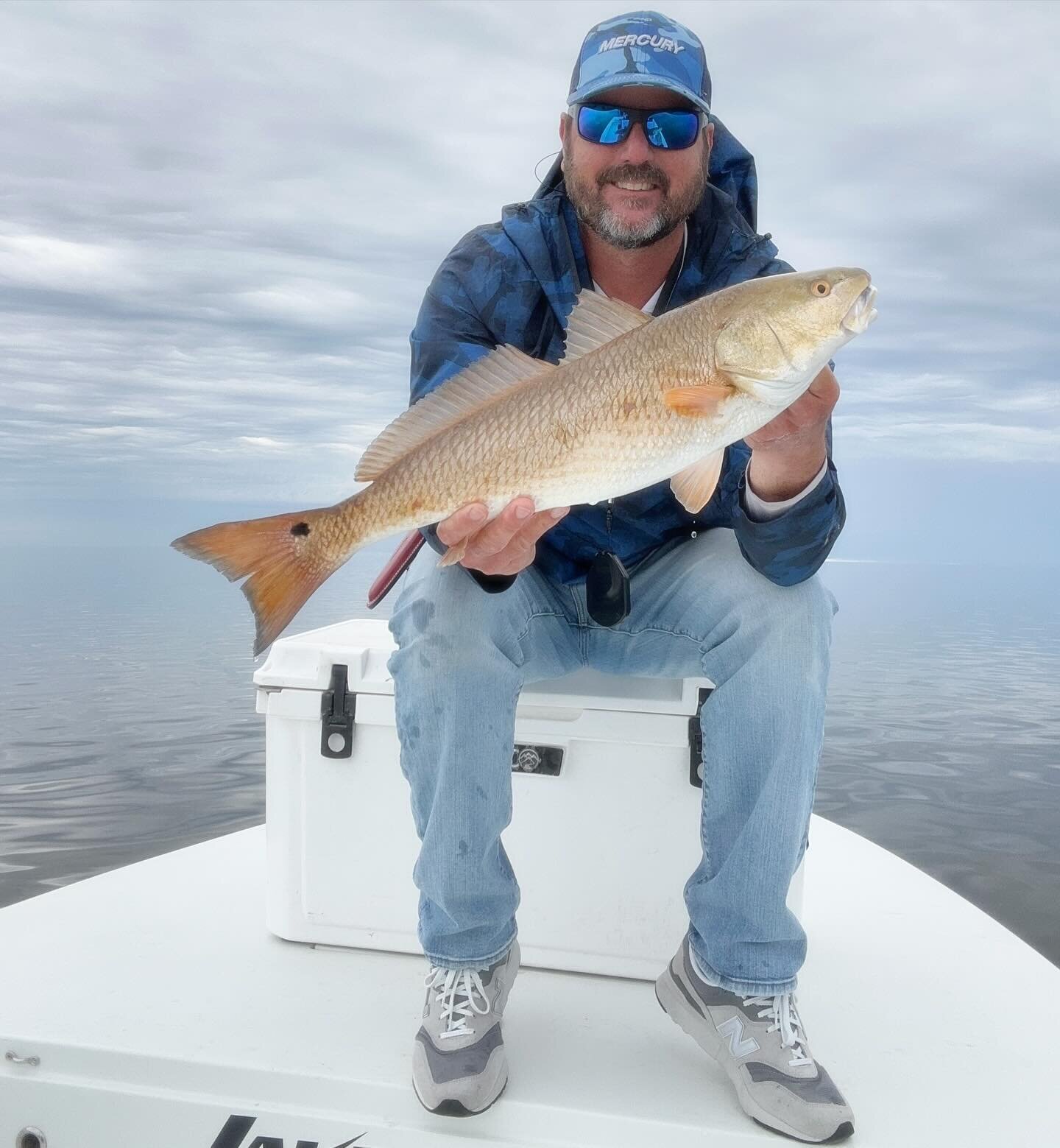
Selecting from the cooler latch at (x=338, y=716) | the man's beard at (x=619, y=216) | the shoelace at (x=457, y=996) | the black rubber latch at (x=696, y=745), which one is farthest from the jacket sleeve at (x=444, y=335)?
the shoelace at (x=457, y=996)

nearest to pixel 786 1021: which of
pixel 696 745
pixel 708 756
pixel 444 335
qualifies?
pixel 708 756

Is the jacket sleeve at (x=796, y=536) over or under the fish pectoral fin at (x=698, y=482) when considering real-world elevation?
under

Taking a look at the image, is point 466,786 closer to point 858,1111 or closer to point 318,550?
point 318,550

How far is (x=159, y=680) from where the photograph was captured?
57.2 feet

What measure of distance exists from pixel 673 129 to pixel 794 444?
1.14 metres

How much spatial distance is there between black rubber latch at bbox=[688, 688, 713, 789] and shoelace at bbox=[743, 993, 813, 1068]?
62 centimetres

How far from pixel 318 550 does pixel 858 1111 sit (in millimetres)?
1749

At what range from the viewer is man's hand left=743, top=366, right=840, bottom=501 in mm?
2014

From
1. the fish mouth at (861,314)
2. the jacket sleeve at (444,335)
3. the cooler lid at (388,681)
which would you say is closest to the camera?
the fish mouth at (861,314)

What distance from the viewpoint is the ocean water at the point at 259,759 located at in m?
7.72

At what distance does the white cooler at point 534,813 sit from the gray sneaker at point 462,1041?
1.54ft

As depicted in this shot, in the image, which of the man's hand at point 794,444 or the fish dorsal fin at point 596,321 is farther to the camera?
the fish dorsal fin at point 596,321

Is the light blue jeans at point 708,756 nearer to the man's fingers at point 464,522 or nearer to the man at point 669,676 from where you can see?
the man at point 669,676

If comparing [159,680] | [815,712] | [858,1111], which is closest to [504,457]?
[815,712]
